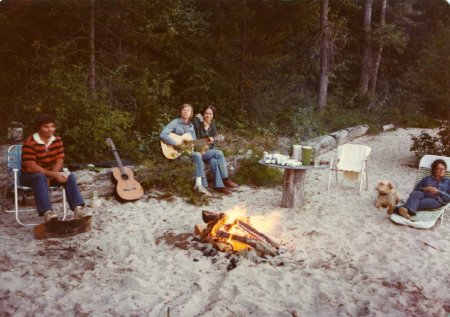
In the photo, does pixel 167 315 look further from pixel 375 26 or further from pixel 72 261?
pixel 375 26

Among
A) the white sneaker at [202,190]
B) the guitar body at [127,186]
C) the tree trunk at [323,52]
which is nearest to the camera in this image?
the guitar body at [127,186]

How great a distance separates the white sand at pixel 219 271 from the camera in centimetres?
375

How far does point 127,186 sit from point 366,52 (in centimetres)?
1628

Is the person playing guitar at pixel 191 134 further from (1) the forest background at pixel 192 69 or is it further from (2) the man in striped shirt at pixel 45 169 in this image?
(2) the man in striped shirt at pixel 45 169

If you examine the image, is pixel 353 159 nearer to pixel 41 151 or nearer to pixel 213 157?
pixel 213 157

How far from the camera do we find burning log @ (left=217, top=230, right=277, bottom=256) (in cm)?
484

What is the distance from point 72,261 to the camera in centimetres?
450

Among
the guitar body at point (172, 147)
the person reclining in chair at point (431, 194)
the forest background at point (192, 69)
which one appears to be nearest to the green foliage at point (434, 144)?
the forest background at point (192, 69)

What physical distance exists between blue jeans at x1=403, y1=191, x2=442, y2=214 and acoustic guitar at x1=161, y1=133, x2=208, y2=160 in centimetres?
350

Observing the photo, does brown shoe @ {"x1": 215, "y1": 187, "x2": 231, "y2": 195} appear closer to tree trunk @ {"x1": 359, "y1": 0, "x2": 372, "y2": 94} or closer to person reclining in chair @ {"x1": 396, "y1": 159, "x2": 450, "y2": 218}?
person reclining in chair @ {"x1": 396, "y1": 159, "x2": 450, "y2": 218}

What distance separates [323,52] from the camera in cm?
1600

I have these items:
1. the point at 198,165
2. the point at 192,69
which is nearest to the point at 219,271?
the point at 198,165

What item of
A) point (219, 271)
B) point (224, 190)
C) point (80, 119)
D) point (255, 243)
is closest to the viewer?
point (219, 271)

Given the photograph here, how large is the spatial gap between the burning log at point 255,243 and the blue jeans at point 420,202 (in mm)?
2591
